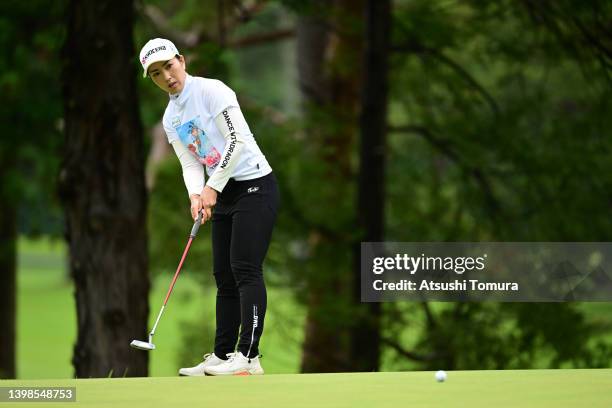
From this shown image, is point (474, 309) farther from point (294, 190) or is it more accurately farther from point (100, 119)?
point (100, 119)

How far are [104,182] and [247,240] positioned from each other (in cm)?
342

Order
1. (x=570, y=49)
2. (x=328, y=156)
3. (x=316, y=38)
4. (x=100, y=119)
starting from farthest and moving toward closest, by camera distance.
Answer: (x=316, y=38), (x=328, y=156), (x=570, y=49), (x=100, y=119)

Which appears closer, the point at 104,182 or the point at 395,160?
the point at 104,182

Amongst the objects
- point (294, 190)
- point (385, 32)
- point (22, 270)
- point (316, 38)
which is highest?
point (22, 270)

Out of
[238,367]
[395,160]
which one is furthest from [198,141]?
[395,160]

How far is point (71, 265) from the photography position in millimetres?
9688

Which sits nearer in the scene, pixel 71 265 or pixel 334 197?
pixel 71 265

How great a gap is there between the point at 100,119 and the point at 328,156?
306 inches

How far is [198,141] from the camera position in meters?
6.31

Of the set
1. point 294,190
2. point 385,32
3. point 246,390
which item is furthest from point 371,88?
point 246,390

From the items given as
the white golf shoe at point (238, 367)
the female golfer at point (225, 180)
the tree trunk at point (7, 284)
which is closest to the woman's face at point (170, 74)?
the female golfer at point (225, 180)

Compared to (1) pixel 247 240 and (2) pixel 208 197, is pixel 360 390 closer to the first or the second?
(1) pixel 247 240

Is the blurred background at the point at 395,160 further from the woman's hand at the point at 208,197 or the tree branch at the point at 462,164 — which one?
the woman's hand at the point at 208,197

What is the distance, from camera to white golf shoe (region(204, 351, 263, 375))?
20.6ft
